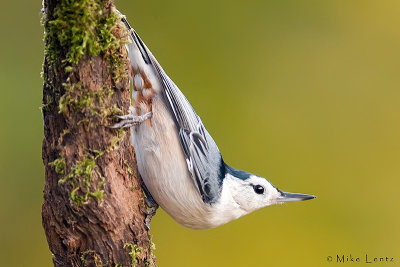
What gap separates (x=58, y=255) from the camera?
179cm

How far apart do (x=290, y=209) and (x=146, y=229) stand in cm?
149

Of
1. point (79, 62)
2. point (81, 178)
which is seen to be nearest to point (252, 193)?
point (81, 178)

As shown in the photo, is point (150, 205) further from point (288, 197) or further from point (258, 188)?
point (288, 197)

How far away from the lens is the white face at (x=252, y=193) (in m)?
2.32

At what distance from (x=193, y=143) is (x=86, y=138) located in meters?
0.57

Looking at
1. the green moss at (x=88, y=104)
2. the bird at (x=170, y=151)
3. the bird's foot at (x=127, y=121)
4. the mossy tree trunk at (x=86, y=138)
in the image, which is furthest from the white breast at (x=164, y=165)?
the green moss at (x=88, y=104)

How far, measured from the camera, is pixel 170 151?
6.97ft

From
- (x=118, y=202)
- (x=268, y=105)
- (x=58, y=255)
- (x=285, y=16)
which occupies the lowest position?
(x=58, y=255)

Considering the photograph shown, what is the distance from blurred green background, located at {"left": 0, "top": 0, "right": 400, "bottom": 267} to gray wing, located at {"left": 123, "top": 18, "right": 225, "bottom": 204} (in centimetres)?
106

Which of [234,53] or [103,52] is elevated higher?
[234,53]

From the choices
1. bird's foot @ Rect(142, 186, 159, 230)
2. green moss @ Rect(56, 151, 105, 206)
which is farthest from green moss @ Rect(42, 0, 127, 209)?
bird's foot @ Rect(142, 186, 159, 230)

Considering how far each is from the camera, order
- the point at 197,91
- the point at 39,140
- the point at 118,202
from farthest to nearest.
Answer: the point at 197,91 < the point at 39,140 < the point at 118,202

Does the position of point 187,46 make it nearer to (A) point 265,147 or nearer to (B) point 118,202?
(A) point 265,147

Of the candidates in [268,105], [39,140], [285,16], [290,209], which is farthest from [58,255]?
[285,16]
